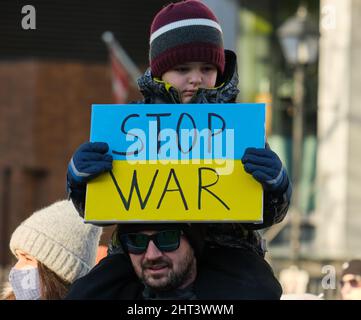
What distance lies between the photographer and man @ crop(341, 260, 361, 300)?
17.4 ft

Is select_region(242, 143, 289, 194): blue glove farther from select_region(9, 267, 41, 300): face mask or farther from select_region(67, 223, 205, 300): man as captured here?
select_region(9, 267, 41, 300): face mask

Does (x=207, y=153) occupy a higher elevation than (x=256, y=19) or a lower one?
lower

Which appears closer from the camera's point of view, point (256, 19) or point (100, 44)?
point (256, 19)

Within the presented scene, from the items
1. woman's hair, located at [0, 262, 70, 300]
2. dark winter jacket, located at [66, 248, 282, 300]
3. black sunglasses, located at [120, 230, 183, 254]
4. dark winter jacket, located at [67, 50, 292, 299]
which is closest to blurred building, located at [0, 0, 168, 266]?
woman's hair, located at [0, 262, 70, 300]

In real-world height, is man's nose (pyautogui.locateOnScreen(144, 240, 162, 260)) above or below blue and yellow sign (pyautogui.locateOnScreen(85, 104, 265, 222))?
below

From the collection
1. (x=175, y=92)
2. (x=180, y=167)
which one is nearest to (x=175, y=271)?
(x=180, y=167)

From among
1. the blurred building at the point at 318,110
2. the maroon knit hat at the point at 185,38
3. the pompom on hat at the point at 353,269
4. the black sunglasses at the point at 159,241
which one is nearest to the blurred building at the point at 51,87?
the blurred building at the point at 318,110

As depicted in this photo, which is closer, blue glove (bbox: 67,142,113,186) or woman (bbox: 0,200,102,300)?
blue glove (bbox: 67,142,113,186)

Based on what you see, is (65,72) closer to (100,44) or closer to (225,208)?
(100,44)

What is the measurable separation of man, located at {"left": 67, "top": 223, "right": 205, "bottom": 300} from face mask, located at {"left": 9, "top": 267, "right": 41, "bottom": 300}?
0.72m

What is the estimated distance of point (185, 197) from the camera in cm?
289

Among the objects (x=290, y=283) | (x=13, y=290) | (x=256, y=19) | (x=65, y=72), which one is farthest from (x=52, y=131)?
(x=13, y=290)
